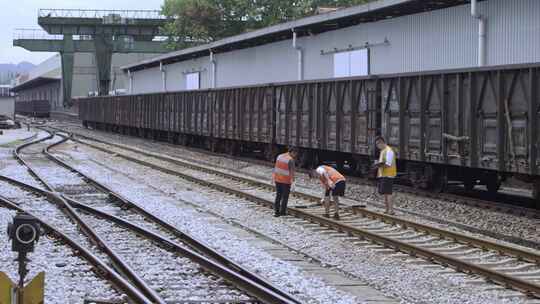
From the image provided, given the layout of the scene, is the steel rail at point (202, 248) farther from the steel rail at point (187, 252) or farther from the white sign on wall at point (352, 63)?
the white sign on wall at point (352, 63)

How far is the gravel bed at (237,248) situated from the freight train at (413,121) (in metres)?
5.57

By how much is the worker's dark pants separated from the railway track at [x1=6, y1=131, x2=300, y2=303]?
7.92 feet

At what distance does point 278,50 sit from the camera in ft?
118

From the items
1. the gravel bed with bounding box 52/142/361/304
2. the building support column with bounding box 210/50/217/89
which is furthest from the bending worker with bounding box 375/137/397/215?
the building support column with bounding box 210/50/217/89

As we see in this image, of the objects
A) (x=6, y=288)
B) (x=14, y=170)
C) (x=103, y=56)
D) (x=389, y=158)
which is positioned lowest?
(x=14, y=170)

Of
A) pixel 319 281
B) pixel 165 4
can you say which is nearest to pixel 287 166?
pixel 319 281

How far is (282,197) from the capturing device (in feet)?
48.8

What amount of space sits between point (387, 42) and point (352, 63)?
244 cm

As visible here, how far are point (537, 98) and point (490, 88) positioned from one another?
1.49m

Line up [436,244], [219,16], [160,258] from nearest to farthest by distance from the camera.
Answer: [160,258] < [436,244] < [219,16]

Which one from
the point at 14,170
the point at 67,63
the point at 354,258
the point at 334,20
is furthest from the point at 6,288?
the point at 67,63

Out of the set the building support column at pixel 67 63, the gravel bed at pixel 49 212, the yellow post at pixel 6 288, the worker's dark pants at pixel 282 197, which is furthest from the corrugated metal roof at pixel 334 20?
the building support column at pixel 67 63

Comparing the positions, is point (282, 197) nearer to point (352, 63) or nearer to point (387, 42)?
point (387, 42)

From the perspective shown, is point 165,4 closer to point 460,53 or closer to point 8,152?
point 8,152
